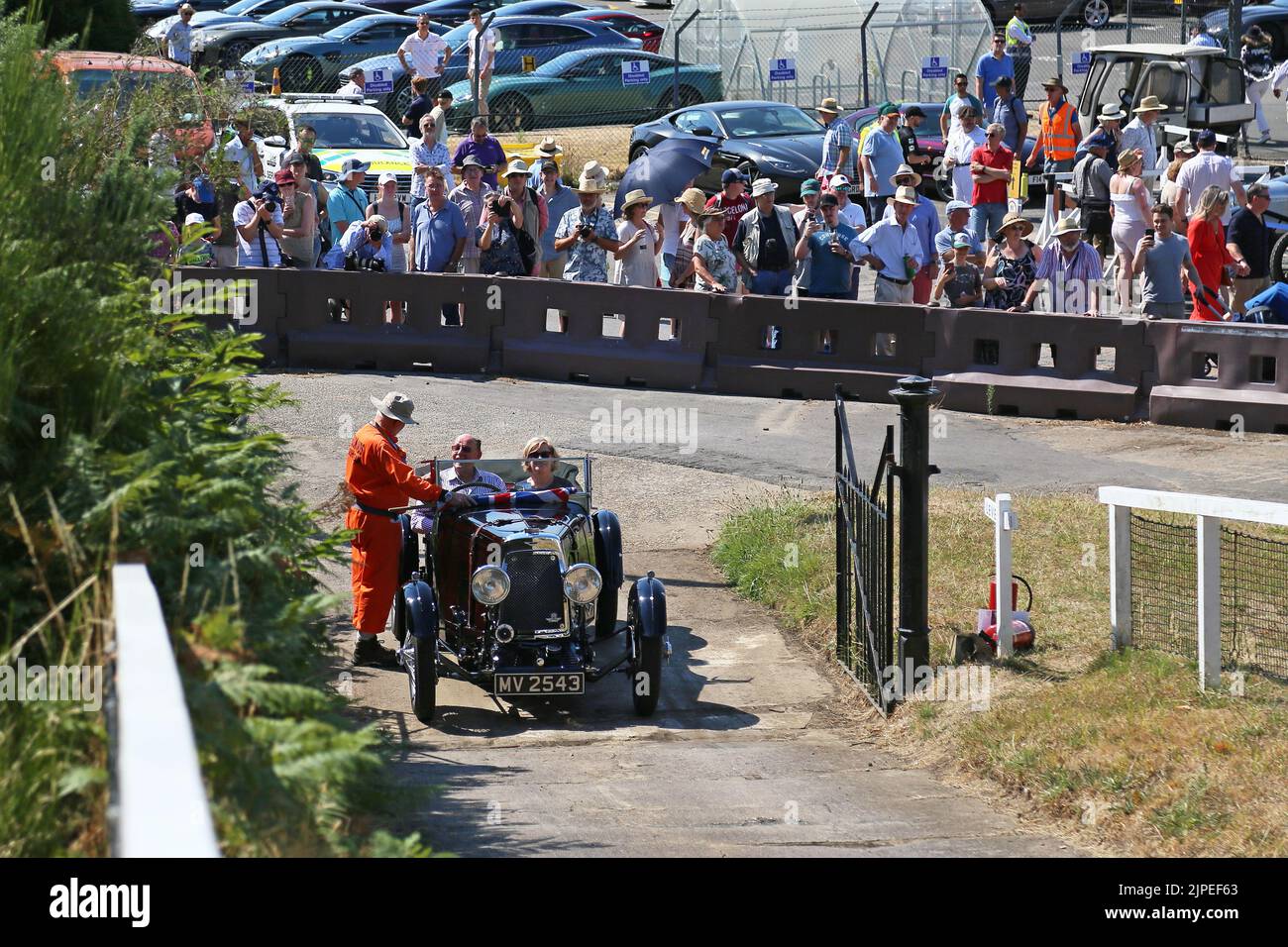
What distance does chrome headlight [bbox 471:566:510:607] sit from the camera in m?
9.44

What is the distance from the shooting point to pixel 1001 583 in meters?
9.52

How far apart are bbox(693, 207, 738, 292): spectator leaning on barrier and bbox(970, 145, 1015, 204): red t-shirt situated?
4.54m

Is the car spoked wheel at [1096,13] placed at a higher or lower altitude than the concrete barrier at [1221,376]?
higher

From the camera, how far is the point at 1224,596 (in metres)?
9.90

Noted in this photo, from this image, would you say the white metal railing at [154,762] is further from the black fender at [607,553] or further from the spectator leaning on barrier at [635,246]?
the spectator leaning on barrier at [635,246]

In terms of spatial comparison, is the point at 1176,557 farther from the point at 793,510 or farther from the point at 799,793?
the point at 799,793

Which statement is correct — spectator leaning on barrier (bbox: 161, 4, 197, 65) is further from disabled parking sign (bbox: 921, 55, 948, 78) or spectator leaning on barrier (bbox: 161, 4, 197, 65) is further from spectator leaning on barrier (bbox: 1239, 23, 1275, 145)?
spectator leaning on barrier (bbox: 1239, 23, 1275, 145)

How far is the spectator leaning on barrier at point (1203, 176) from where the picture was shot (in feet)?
60.3

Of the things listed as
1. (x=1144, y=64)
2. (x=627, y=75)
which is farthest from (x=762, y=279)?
(x=627, y=75)

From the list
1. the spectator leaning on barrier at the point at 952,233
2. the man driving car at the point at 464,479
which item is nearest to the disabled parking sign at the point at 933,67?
the spectator leaning on barrier at the point at 952,233

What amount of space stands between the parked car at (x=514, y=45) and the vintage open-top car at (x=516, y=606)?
2099cm

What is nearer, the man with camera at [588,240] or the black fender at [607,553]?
the black fender at [607,553]

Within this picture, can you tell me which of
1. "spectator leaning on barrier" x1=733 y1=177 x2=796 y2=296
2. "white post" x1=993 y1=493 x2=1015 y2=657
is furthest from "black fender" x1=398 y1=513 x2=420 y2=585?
"spectator leaning on barrier" x1=733 y1=177 x2=796 y2=296

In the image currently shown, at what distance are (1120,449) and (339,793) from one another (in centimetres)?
1094
